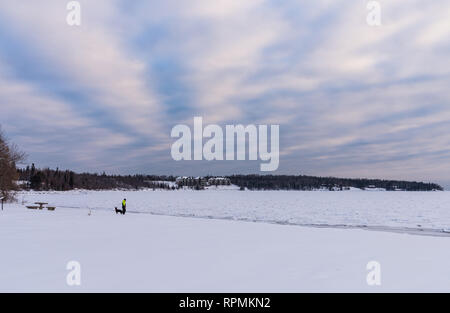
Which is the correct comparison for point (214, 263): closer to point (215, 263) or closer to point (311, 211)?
point (215, 263)

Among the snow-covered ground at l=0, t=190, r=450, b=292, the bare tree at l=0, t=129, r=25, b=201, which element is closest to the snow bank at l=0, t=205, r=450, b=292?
the snow-covered ground at l=0, t=190, r=450, b=292

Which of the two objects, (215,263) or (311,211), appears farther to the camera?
(311,211)

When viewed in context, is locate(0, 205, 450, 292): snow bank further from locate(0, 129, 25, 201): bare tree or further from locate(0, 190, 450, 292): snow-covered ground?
locate(0, 129, 25, 201): bare tree

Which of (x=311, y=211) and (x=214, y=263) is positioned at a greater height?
(x=214, y=263)

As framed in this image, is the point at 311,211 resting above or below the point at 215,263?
below

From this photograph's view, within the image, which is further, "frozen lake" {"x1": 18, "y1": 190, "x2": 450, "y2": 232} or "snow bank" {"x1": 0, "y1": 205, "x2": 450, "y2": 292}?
"frozen lake" {"x1": 18, "y1": 190, "x2": 450, "y2": 232}

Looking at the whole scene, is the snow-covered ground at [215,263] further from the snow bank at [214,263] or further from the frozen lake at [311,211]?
the frozen lake at [311,211]

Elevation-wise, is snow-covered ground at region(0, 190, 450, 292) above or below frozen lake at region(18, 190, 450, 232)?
above

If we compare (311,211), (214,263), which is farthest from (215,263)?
(311,211)

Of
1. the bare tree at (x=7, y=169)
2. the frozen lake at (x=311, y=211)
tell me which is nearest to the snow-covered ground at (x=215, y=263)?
the frozen lake at (x=311, y=211)

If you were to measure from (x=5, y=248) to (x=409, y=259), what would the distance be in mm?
14411

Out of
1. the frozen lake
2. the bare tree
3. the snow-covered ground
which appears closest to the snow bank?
the snow-covered ground
